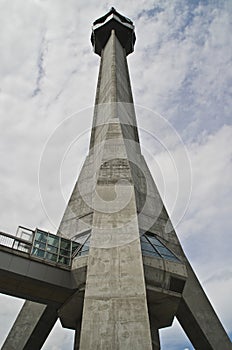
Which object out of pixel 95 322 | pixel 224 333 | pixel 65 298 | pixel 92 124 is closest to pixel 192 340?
pixel 224 333

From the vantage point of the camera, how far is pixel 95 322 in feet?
33.0

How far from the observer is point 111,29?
4025 centimetres

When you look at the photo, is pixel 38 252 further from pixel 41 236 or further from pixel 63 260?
pixel 63 260

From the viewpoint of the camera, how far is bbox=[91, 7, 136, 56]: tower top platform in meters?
40.2

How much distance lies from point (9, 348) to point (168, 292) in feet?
31.0

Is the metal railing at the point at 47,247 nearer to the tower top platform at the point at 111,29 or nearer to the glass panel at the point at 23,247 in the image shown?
the glass panel at the point at 23,247

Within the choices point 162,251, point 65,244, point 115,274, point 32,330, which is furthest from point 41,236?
point 162,251

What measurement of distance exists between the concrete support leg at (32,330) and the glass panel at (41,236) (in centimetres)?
408

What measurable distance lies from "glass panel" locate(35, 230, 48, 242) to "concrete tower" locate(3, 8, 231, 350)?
1800 millimetres

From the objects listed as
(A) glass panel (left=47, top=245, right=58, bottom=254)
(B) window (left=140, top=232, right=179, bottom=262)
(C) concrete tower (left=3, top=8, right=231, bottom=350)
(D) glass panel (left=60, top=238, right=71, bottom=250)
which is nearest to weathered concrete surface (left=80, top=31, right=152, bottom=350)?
(C) concrete tower (left=3, top=8, right=231, bottom=350)

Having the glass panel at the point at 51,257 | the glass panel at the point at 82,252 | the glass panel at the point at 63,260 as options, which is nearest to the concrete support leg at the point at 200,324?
the glass panel at the point at 82,252

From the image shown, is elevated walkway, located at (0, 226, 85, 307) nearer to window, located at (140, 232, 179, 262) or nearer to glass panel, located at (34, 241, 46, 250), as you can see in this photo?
glass panel, located at (34, 241, 46, 250)

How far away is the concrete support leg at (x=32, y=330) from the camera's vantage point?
56.9 ft

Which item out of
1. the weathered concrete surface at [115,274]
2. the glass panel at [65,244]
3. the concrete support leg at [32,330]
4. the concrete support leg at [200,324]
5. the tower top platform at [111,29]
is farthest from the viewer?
the tower top platform at [111,29]
